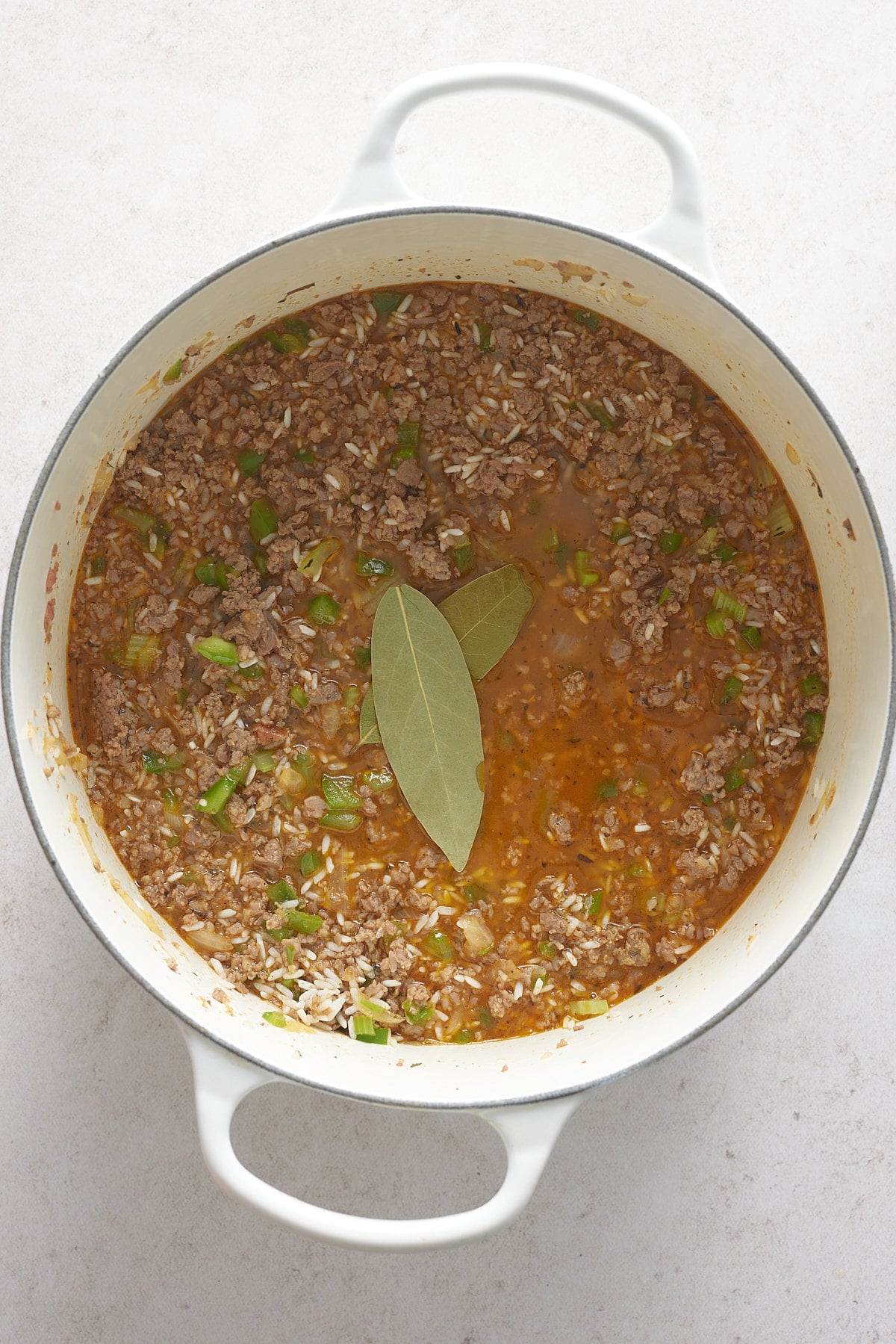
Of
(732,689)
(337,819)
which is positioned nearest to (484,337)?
(732,689)

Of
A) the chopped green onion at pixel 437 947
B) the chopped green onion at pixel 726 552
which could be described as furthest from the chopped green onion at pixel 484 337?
the chopped green onion at pixel 437 947

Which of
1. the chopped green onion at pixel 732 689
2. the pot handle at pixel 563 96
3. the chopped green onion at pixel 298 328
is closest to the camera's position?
the pot handle at pixel 563 96

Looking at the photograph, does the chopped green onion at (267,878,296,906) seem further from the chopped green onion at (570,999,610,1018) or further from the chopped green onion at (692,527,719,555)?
the chopped green onion at (692,527,719,555)

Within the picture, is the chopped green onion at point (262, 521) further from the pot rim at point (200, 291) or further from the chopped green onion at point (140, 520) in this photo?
the pot rim at point (200, 291)

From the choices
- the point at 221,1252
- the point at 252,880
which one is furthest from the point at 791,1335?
the point at 252,880

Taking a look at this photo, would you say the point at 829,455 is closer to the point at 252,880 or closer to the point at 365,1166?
the point at 252,880

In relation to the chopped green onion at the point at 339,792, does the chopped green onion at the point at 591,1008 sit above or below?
below
